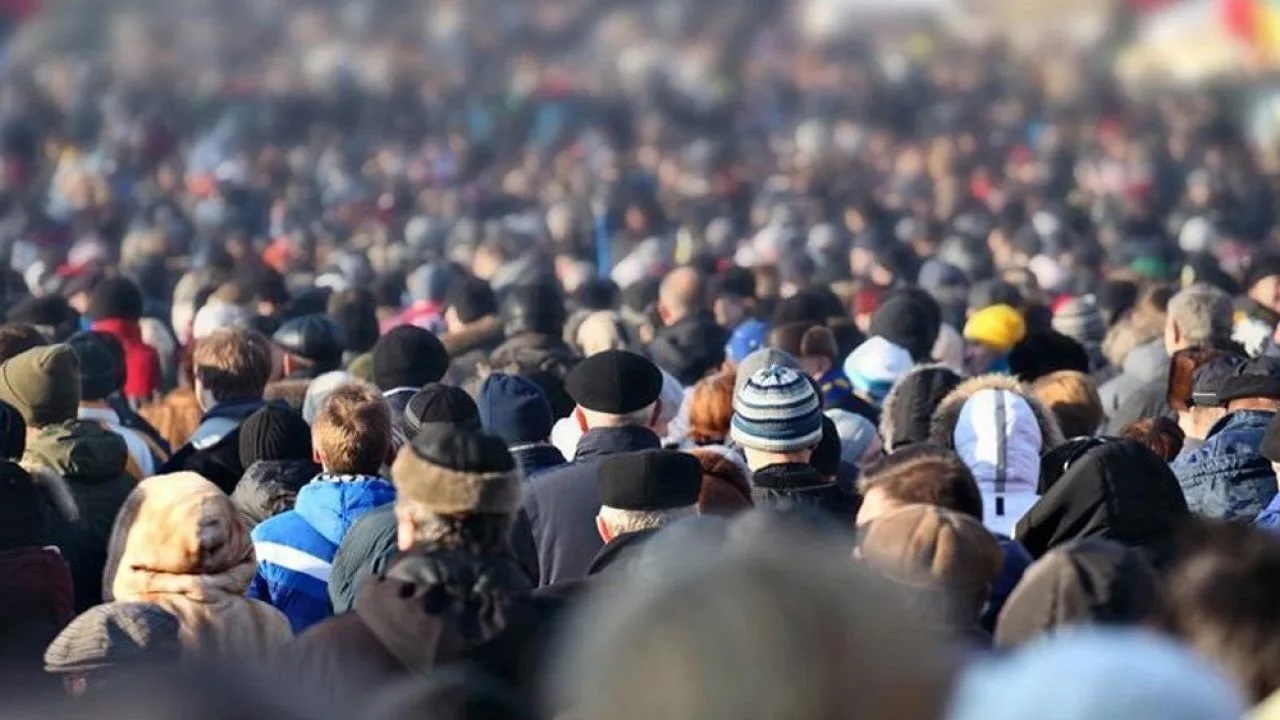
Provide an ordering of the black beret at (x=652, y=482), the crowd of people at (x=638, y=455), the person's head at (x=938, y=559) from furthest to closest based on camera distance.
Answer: the black beret at (x=652, y=482) → the person's head at (x=938, y=559) → the crowd of people at (x=638, y=455)

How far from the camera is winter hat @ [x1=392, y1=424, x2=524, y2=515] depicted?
5.60 meters

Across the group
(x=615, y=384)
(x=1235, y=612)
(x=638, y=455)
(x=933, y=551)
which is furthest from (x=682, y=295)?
(x=1235, y=612)

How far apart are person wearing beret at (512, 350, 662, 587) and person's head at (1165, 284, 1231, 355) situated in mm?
2696

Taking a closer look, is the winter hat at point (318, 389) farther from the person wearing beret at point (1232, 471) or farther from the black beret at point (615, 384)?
the person wearing beret at point (1232, 471)

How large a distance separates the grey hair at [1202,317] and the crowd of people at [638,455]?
0.02 meters

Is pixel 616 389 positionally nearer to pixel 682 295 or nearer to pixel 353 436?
pixel 353 436

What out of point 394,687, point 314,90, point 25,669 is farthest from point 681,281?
point 314,90

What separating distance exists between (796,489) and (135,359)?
4.91 metres

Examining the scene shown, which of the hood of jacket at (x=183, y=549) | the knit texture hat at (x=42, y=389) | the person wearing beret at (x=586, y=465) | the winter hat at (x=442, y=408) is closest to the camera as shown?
the hood of jacket at (x=183, y=549)

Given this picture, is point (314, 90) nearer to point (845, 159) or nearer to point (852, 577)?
point (845, 159)

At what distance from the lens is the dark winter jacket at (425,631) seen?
5309mm

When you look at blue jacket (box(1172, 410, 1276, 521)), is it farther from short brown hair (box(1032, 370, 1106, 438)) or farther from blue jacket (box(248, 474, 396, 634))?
blue jacket (box(248, 474, 396, 634))

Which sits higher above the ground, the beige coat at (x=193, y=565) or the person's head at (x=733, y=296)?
the beige coat at (x=193, y=565)

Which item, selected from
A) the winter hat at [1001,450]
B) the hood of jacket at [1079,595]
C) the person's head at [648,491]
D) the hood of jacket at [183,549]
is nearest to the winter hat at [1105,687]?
the hood of jacket at [1079,595]
